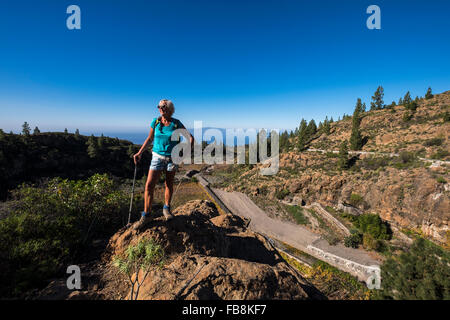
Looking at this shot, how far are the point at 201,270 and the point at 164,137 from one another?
387 centimetres

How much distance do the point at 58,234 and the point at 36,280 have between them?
9.08 feet

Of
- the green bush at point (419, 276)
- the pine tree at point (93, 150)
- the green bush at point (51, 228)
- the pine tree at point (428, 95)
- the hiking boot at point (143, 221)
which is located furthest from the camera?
the pine tree at point (93, 150)

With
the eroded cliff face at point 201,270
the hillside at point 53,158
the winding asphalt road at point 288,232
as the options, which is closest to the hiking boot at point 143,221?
the eroded cliff face at point 201,270

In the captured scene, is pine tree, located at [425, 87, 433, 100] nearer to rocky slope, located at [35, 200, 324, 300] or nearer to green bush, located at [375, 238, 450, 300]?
green bush, located at [375, 238, 450, 300]

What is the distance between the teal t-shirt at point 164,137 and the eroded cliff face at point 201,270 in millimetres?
2846

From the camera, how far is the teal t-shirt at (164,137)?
478cm

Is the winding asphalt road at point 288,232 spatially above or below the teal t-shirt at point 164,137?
below

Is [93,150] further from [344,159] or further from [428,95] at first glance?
[428,95]

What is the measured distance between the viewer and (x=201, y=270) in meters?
4.68

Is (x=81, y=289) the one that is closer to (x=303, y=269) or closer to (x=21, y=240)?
(x=21, y=240)

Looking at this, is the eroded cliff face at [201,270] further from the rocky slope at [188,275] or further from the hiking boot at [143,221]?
the hiking boot at [143,221]

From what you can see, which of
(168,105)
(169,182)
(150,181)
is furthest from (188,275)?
(168,105)

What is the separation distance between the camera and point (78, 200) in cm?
964

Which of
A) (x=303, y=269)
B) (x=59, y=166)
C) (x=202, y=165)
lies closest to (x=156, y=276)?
(x=303, y=269)
